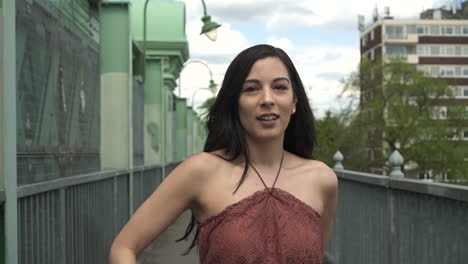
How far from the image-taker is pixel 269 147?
291cm

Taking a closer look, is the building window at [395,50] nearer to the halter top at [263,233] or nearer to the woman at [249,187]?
the woman at [249,187]

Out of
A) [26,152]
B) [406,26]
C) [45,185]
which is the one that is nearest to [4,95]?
[45,185]

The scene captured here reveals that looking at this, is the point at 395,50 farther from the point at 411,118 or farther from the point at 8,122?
the point at 8,122

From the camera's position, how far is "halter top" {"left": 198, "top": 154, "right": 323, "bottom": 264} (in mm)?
2650

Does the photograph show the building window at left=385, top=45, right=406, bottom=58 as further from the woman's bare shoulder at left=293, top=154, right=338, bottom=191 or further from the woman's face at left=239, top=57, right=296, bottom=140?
the woman's face at left=239, top=57, right=296, bottom=140

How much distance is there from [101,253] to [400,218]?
3.23m

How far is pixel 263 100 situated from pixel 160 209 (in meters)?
0.49

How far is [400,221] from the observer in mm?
6242

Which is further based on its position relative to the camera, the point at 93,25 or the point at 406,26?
the point at 406,26

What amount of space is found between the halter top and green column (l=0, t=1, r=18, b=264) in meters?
1.83

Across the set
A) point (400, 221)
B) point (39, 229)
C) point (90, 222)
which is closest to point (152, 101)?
point (90, 222)

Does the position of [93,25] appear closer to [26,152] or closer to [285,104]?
[26,152]

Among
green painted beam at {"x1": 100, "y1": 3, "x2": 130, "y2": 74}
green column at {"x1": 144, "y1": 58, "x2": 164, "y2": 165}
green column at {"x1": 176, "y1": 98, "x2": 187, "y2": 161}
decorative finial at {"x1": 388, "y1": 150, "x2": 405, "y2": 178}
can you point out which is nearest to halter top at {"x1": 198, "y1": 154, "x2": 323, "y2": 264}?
decorative finial at {"x1": 388, "y1": 150, "x2": 405, "y2": 178}

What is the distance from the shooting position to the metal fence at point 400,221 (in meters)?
4.83
